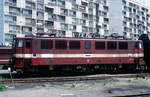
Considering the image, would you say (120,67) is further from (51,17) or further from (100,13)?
(100,13)

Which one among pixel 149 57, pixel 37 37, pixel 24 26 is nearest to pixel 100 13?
pixel 24 26

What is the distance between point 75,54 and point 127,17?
69495 mm

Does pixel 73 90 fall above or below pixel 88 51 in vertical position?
below

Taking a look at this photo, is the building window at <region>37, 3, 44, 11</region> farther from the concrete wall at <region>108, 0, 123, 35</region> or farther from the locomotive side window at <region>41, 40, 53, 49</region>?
the locomotive side window at <region>41, 40, 53, 49</region>

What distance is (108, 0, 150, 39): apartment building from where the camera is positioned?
81.9 metres

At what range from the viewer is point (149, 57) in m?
24.0

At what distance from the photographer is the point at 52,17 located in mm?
59469

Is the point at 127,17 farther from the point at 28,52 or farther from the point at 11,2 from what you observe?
the point at 28,52

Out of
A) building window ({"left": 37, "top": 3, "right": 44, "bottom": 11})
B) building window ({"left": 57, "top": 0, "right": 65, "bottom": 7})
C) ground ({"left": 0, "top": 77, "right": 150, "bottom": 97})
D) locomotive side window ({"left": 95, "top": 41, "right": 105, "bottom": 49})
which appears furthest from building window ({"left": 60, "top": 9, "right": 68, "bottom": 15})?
ground ({"left": 0, "top": 77, "right": 150, "bottom": 97})

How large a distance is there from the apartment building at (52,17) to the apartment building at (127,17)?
6241 mm

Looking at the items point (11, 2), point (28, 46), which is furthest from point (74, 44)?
point (11, 2)

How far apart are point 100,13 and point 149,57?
52312 mm

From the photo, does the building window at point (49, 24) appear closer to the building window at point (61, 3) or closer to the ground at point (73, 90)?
the building window at point (61, 3)

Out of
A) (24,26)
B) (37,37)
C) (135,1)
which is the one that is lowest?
(37,37)
